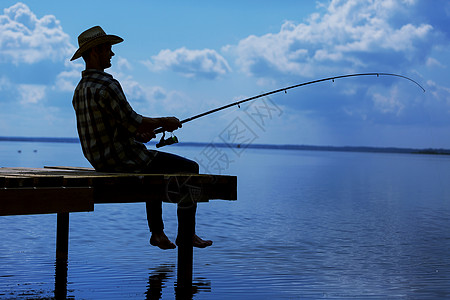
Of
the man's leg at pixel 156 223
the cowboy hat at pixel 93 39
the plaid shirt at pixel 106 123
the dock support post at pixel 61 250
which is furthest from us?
the dock support post at pixel 61 250

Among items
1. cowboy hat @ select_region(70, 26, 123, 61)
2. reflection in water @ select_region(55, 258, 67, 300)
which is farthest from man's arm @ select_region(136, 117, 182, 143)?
reflection in water @ select_region(55, 258, 67, 300)

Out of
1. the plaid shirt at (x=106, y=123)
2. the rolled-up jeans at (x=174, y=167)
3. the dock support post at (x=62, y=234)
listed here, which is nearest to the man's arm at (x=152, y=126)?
the plaid shirt at (x=106, y=123)

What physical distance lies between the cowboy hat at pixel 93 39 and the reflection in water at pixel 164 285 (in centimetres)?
253

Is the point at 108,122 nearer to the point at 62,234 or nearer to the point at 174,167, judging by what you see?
the point at 174,167

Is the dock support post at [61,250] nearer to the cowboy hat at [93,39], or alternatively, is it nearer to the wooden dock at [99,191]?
the wooden dock at [99,191]

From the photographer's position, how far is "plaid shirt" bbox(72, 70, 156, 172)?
6.27m

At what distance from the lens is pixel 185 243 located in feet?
21.8

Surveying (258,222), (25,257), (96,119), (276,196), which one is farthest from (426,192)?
(96,119)

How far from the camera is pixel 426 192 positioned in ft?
87.1

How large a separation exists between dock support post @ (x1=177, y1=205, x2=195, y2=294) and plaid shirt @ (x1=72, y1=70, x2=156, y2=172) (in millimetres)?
664

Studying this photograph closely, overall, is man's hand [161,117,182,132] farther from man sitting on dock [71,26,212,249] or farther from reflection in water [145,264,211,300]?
reflection in water [145,264,211,300]

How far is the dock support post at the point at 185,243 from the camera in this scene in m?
6.64

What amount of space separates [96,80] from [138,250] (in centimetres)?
425

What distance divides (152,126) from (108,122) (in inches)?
16.9
